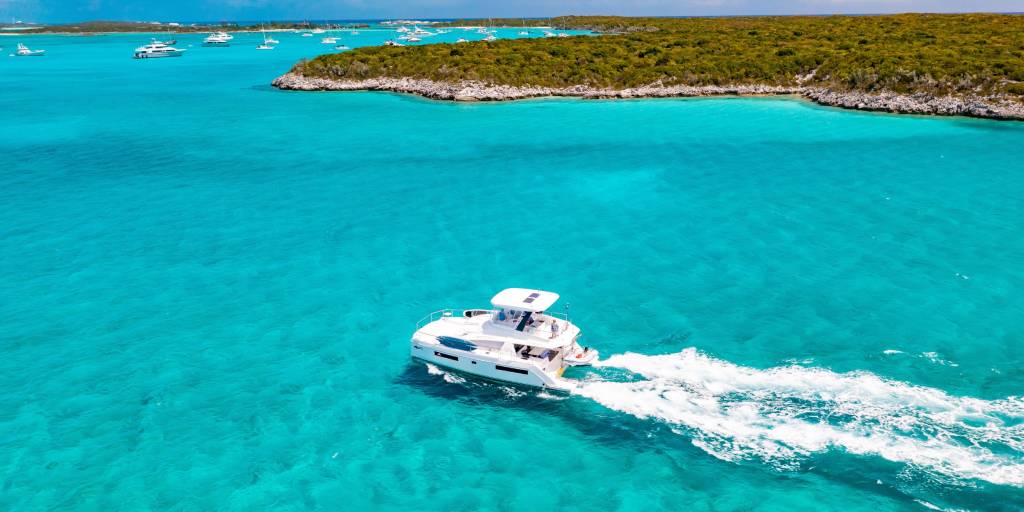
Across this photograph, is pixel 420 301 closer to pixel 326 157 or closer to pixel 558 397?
pixel 558 397

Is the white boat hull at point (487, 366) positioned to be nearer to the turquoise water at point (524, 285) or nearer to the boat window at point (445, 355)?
the boat window at point (445, 355)

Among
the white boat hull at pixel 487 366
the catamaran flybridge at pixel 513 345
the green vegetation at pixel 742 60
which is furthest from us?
the green vegetation at pixel 742 60

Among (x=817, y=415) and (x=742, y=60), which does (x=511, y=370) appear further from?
(x=742, y=60)

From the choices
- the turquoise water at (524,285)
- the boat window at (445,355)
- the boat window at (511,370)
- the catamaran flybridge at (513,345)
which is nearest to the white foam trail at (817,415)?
the turquoise water at (524,285)

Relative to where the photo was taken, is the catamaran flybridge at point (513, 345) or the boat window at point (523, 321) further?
the boat window at point (523, 321)

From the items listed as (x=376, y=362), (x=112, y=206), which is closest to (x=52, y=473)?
(x=376, y=362)
